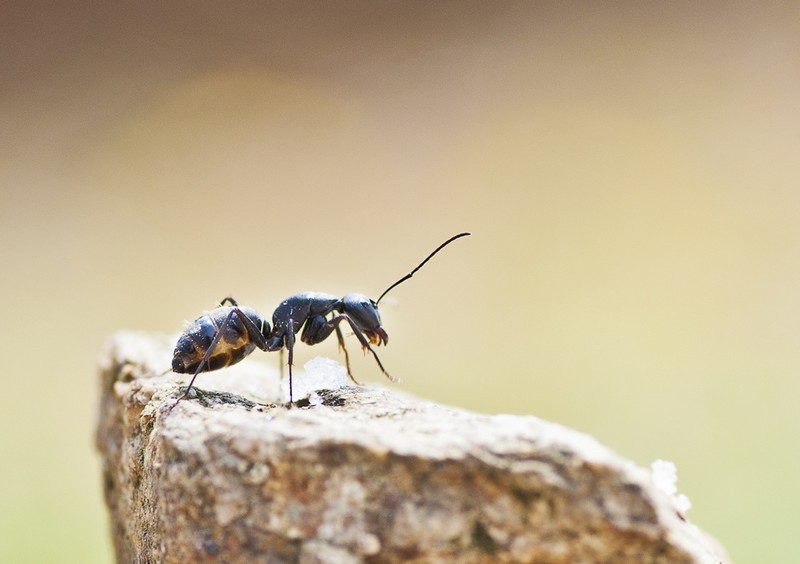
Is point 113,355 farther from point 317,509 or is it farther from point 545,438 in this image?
point 545,438

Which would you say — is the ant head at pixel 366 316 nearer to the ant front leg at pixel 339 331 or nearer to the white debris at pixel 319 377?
the ant front leg at pixel 339 331

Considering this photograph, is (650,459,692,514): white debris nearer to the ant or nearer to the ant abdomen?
the ant

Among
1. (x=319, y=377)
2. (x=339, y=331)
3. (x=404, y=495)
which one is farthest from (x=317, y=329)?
(x=404, y=495)

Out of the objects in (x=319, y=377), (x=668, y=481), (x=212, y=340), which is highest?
(x=212, y=340)

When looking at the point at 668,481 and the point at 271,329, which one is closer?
the point at 668,481

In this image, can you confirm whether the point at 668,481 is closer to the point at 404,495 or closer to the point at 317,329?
the point at 404,495

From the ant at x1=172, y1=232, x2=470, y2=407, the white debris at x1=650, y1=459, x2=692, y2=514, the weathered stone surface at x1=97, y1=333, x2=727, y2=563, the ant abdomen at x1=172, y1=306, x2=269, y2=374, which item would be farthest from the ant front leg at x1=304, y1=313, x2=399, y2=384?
the white debris at x1=650, y1=459, x2=692, y2=514

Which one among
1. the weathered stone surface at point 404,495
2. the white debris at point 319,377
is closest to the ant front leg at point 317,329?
the white debris at point 319,377

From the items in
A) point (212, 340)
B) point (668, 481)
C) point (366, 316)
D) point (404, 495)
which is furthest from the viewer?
point (366, 316)
